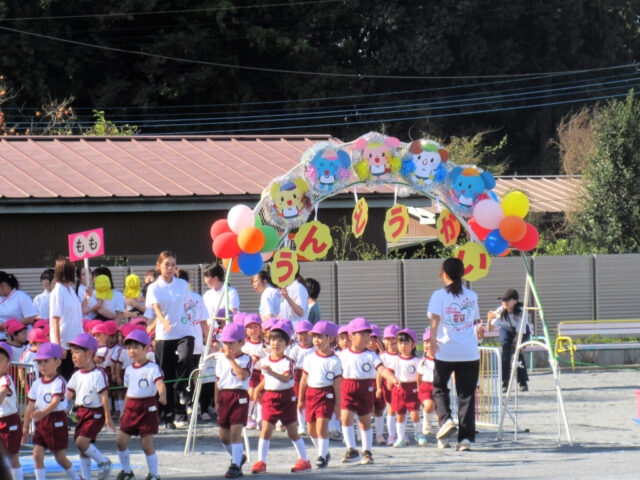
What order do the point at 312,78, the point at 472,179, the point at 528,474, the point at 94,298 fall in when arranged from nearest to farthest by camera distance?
the point at 528,474 → the point at 472,179 → the point at 94,298 → the point at 312,78

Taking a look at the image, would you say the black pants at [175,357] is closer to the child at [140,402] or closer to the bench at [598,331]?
the child at [140,402]

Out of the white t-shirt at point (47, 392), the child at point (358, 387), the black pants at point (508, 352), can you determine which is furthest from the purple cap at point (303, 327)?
the black pants at point (508, 352)

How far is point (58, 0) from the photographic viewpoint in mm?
38188

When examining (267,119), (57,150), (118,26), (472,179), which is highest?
(118,26)

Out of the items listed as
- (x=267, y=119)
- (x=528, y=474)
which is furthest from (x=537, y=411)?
(x=267, y=119)

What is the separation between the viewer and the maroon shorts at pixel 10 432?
8125 mm

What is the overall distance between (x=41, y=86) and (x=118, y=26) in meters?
4.36

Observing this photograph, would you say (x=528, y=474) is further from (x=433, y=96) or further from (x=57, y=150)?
(x=433, y=96)

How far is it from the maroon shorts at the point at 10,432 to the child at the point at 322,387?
283 centimetres

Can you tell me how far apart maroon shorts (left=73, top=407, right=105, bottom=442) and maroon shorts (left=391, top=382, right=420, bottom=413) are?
3.50 m

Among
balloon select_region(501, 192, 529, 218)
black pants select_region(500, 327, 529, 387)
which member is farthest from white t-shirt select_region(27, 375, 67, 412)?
black pants select_region(500, 327, 529, 387)

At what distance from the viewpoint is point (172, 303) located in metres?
11.5

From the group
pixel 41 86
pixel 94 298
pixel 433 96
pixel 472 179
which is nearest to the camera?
pixel 472 179

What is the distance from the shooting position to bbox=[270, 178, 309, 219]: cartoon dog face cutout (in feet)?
37.4
